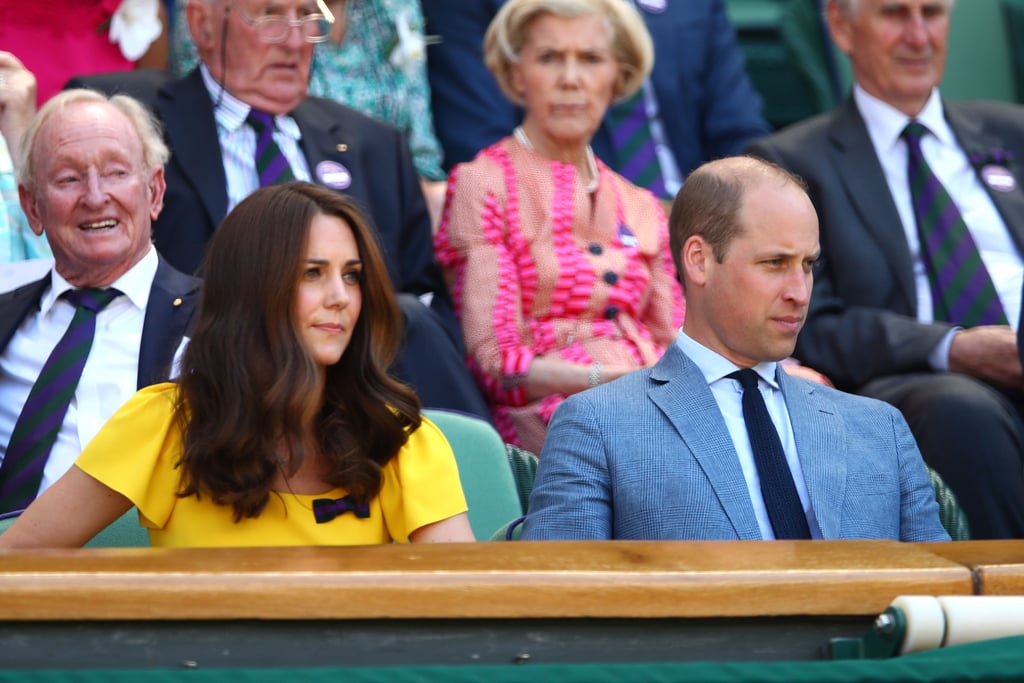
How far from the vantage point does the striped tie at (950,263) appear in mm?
3467

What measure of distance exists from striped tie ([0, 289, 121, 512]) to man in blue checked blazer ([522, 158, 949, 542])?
34.8 inches

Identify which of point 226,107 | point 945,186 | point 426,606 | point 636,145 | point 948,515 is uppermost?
point 226,107

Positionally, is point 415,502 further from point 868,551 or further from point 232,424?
point 868,551

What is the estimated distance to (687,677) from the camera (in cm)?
125

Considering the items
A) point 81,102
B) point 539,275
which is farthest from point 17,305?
point 539,275

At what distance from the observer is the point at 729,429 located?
7.30 feet

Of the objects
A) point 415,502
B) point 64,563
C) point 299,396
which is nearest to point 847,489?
point 415,502

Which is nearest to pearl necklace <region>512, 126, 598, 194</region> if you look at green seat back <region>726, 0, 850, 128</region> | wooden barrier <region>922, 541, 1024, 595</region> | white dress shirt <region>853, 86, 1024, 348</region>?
white dress shirt <region>853, 86, 1024, 348</region>

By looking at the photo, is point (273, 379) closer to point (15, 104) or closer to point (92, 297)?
point (92, 297)

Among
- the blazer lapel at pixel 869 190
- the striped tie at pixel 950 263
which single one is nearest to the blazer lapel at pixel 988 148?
the striped tie at pixel 950 263

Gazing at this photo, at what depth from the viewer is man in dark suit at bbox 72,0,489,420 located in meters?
3.23

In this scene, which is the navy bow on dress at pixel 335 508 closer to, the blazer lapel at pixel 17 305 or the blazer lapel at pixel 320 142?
the blazer lapel at pixel 17 305

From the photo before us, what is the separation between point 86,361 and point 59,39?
51.9 inches

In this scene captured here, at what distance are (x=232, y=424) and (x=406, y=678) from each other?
896mm
